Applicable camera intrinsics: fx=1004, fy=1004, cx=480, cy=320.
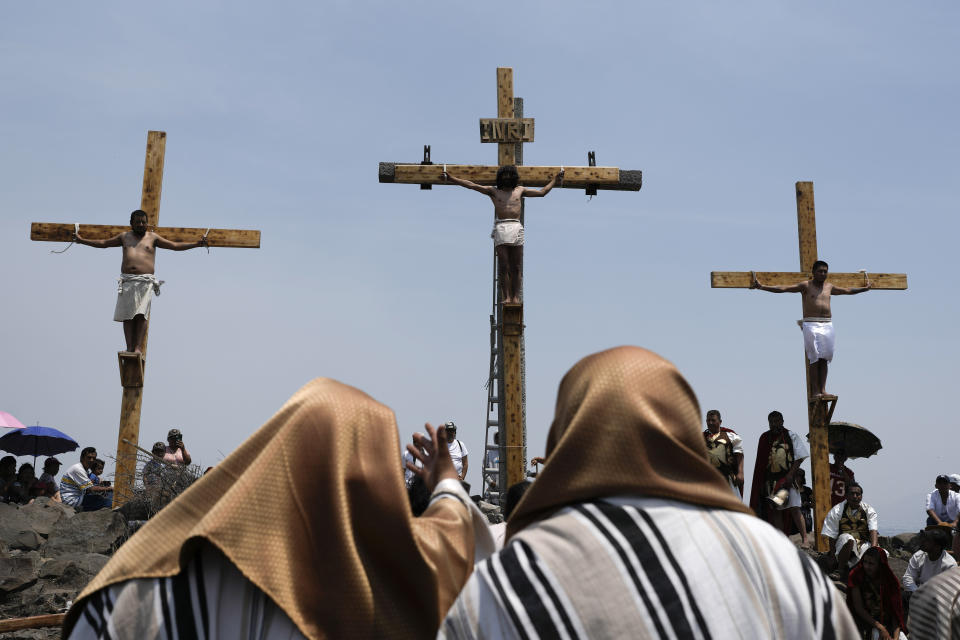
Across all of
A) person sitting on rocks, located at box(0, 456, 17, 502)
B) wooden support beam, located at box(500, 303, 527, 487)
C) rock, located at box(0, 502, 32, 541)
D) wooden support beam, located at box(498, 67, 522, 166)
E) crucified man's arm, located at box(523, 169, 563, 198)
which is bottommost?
rock, located at box(0, 502, 32, 541)

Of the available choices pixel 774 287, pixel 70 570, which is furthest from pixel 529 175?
pixel 70 570

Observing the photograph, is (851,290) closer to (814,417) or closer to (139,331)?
(814,417)

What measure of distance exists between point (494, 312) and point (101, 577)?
413 inches

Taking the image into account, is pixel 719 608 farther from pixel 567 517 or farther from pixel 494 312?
pixel 494 312

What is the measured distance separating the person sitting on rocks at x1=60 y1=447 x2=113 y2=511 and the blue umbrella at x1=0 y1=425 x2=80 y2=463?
420cm

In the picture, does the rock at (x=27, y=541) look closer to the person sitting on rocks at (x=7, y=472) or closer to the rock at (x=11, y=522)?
the rock at (x=11, y=522)

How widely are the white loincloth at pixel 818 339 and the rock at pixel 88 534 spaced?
25.4 ft

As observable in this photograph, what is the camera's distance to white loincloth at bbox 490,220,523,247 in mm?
11148

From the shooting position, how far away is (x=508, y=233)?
11.1m

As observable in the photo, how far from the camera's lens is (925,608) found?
334 cm

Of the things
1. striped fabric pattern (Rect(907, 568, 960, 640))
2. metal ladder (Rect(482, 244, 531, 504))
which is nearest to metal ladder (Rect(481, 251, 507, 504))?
metal ladder (Rect(482, 244, 531, 504))

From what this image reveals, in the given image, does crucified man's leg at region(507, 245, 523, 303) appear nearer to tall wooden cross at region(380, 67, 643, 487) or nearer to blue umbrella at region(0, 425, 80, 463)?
tall wooden cross at region(380, 67, 643, 487)

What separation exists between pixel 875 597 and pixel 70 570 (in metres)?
6.89

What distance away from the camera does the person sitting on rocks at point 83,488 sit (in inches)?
460
